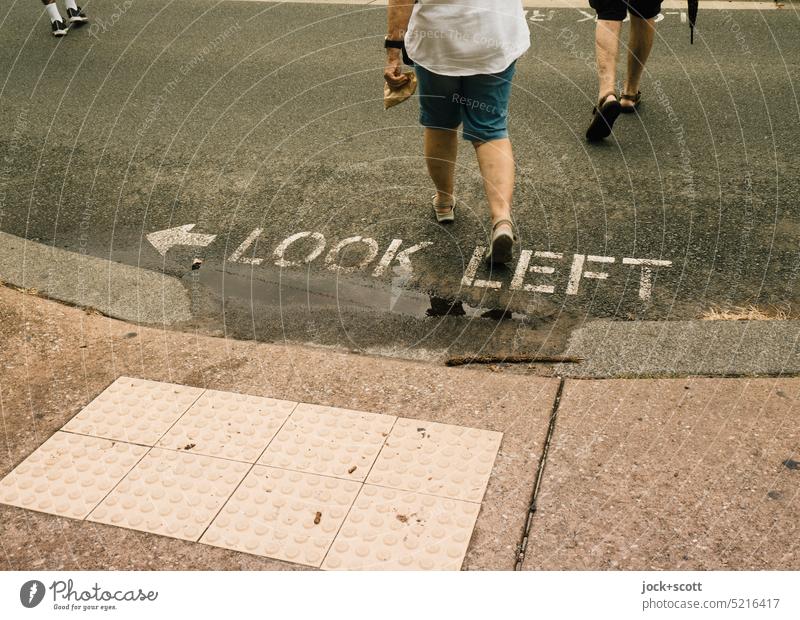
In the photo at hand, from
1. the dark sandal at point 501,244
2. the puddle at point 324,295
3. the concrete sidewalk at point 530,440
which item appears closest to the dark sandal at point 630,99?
the dark sandal at point 501,244

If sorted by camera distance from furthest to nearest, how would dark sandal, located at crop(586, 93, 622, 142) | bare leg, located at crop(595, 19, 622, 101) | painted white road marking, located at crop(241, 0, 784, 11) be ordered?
painted white road marking, located at crop(241, 0, 784, 11), bare leg, located at crop(595, 19, 622, 101), dark sandal, located at crop(586, 93, 622, 142)

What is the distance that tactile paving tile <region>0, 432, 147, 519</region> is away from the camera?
2863 millimetres

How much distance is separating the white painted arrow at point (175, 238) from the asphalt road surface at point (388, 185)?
0.01 meters

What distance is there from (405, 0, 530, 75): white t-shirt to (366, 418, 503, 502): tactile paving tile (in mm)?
1712

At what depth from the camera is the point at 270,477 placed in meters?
2.94

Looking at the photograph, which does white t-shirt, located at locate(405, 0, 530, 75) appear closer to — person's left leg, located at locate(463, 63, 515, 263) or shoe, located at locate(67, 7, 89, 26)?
person's left leg, located at locate(463, 63, 515, 263)

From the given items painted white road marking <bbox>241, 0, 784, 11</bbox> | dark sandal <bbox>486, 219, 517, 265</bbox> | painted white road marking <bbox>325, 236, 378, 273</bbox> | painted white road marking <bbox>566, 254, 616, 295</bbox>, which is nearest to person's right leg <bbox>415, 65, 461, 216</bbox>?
painted white road marking <bbox>325, 236, 378, 273</bbox>

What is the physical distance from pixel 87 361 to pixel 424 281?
63.8 inches

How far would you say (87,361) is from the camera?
11.9ft

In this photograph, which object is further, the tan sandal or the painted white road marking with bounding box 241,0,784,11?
the painted white road marking with bounding box 241,0,784,11

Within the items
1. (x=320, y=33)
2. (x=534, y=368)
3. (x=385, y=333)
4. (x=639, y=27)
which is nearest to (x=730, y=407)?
(x=534, y=368)

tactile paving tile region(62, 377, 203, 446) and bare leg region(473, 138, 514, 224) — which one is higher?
bare leg region(473, 138, 514, 224)

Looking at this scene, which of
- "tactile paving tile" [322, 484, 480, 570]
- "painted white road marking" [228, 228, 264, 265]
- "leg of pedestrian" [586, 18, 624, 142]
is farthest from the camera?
"leg of pedestrian" [586, 18, 624, 142]

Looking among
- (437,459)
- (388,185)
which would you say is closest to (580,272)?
(388,185)
